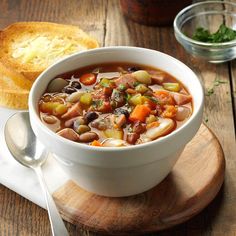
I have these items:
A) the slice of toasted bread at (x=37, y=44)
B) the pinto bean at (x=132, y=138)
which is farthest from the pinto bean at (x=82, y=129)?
the slice of toasted bread at (x=37, y=44)

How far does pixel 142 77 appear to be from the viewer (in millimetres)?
2090

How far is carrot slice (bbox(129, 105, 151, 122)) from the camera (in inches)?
75.8

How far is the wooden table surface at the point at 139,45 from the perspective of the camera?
1988 millimetres

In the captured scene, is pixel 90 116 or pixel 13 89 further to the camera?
pixel 13 89

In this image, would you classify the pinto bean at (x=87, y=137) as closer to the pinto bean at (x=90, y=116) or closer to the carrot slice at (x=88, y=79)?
the pinto bean at (x=90, y=116)

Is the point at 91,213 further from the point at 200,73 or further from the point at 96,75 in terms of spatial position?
the point at 200,73

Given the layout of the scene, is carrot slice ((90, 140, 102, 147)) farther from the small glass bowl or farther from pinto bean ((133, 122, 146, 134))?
the small glass bowl

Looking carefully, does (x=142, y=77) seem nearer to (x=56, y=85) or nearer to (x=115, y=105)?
(x=115, y=105)

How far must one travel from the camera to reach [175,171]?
82.7 inches

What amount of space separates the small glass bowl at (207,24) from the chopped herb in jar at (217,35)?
0.20 feet

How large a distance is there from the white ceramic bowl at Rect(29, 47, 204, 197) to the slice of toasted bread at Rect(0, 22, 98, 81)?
61 centimetres

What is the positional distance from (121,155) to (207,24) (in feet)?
5.13

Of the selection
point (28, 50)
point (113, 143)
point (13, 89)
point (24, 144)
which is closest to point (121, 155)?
point (113, 143)

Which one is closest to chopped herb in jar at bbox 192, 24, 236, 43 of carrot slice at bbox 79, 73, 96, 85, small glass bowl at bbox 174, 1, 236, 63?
small glass bowl at bbox 174, 1, 236, 63
